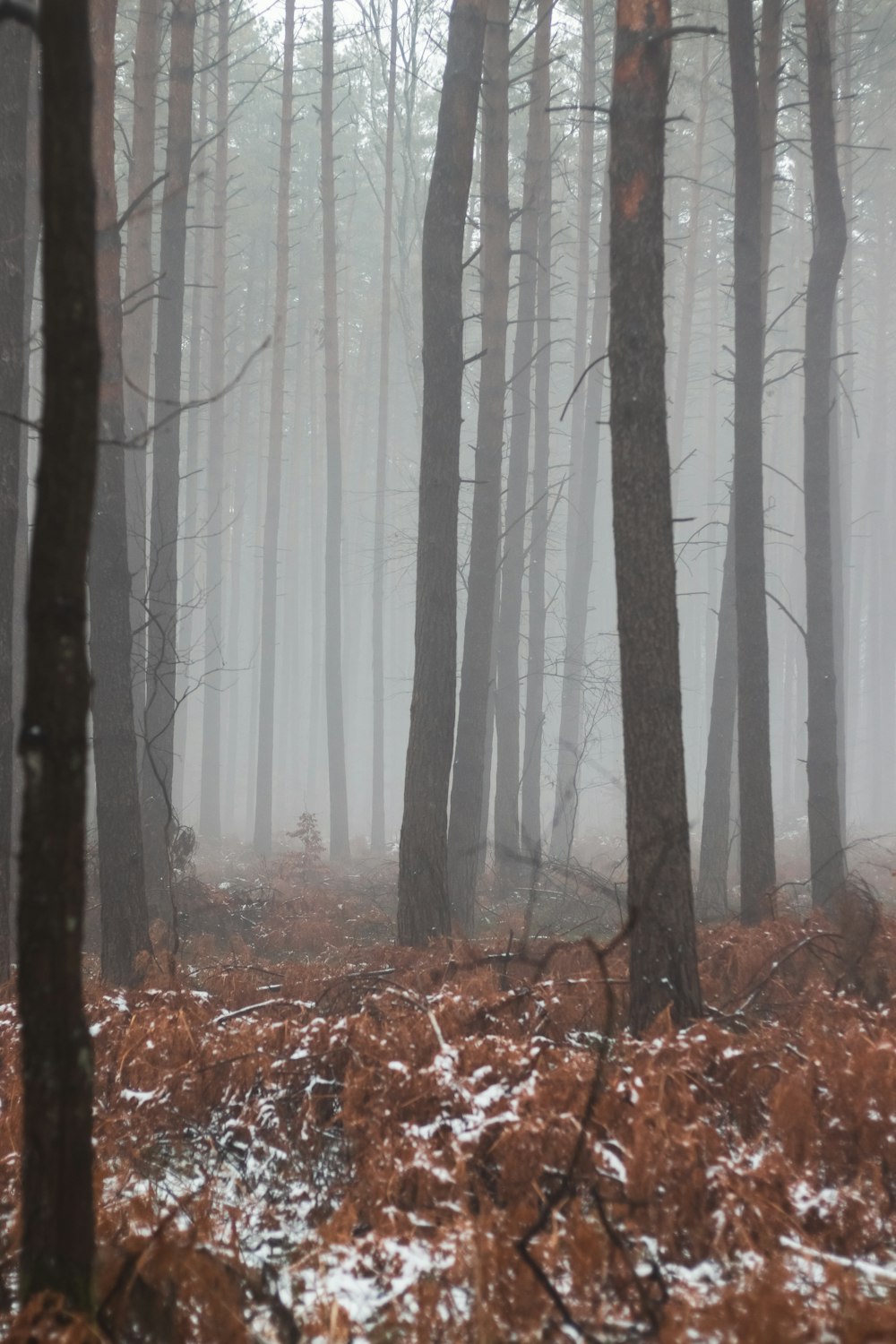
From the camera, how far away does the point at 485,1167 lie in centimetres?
371

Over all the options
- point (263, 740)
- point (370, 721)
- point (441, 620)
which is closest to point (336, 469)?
point (263, 740)

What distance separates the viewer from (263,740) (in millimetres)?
22922

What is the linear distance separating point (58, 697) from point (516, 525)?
14.6 meters

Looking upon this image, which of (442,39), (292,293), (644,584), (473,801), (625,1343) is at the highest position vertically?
(292,293)

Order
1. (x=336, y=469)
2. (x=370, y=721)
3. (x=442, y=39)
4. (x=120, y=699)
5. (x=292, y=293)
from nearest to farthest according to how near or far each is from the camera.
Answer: (x=120, y=699)
(x=442, y=39)
(x=336, y=469)
(x=292, y=293)
(x=370, y=721)

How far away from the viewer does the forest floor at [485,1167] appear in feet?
9.51

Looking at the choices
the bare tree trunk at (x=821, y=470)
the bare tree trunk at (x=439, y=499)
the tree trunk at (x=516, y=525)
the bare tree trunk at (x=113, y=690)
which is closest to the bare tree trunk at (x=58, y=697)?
the bare tree trunk at (x=113, y=690)

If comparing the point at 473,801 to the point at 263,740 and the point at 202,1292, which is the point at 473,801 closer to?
the point at 202,1292

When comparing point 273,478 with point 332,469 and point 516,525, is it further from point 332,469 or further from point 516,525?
point 516,525

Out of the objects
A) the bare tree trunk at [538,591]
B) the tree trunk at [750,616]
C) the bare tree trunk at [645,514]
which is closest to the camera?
the bare tree trunk at [645,514]

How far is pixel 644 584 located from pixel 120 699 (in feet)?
15.1

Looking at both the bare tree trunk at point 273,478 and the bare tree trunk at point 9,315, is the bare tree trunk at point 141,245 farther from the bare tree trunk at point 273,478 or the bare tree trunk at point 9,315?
the bare tree trunk at point 9,315

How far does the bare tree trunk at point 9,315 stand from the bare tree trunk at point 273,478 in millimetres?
14123

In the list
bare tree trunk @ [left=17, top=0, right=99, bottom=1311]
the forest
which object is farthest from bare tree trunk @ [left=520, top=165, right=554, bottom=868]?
bare tree trunk @ [left=17, top=0, right=99, bottom=1311]
